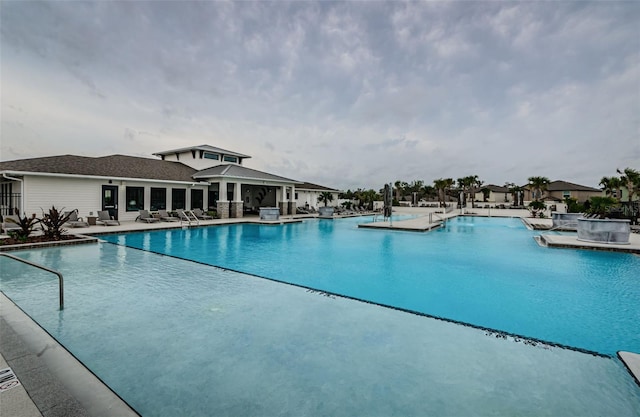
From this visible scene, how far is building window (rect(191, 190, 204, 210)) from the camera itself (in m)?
23.3

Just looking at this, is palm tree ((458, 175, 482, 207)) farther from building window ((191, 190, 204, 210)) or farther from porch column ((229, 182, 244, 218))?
building window ((191, 190, 204, 210))

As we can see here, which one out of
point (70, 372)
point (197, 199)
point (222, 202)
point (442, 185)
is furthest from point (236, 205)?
point (442, 185)

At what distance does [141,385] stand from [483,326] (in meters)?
4.72

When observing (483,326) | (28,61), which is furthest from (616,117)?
(28,61)

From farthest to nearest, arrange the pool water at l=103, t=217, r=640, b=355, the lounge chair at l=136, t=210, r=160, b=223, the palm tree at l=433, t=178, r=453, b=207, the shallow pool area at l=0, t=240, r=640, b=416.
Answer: the palm tree at l=433, t=178, r=453, b=207
the lounge chair at l=136, t=210, r=160, b=223
the pool water at l=103, t=217, r=640, b=355
the shallow pool area at l=0, t=240, r=640, b=416

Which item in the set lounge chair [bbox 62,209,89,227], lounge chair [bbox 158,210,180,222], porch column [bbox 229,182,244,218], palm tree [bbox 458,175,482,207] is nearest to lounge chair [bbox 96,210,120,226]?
lounge chair [bbox 62,209,89,227]

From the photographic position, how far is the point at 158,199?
826 inches

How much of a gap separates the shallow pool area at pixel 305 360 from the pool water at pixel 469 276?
852 mm

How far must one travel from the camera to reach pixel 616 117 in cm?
1852

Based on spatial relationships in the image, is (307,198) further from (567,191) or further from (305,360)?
(567,191)

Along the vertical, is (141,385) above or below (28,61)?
below

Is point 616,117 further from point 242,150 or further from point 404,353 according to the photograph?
point 242,150

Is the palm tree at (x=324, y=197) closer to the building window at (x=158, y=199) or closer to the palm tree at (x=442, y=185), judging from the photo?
the building window at (x=158, y=199)

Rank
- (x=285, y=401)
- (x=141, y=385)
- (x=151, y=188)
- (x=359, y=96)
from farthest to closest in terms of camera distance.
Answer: (x=359, y=96), (x=151, y=188), (x=141, y=385), (x=285, y=401)
